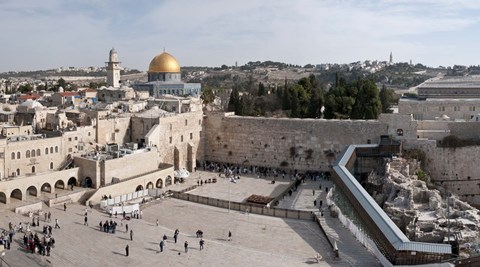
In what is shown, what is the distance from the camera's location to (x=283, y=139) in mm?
33062

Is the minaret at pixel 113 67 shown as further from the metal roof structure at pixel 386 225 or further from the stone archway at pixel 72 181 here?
the metal roof structure at pixel 386 225

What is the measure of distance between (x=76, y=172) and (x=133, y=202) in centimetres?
373

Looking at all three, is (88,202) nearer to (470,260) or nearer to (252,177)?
(252,177)

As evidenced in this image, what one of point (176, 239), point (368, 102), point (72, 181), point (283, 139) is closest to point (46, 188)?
point (72, 181)

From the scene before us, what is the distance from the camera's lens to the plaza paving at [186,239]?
56.7ft

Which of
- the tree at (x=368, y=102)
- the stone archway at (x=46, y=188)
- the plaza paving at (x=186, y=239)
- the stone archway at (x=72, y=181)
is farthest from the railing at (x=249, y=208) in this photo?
the tree at (x=368, y=102)

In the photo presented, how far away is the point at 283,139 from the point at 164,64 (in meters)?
21.4

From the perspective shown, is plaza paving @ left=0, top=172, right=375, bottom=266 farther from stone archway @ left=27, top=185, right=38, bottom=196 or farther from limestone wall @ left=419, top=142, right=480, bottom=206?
limestone wall @ left=419, top=142, right=480, bottom=206

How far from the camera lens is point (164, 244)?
18641mm

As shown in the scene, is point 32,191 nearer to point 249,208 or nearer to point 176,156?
point 176,156

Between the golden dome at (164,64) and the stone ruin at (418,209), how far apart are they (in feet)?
94.1

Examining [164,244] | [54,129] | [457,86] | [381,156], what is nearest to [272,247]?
[164,244]

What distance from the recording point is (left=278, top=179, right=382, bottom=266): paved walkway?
1761cm

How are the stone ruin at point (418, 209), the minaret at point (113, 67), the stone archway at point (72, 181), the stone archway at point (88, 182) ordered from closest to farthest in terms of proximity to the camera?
the stone ruin at point (418, 209) < the stone archway at point (88, 182) < the stone archway at point (72, 181) < the minaret at point (113, 67)
